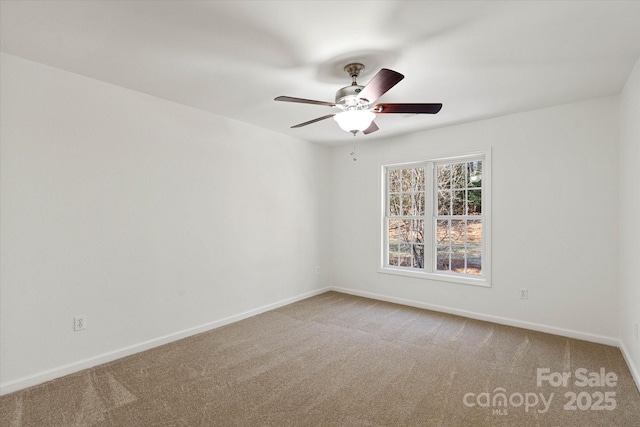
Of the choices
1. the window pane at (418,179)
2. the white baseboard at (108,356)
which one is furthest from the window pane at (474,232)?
the white baseboard at (108,356)

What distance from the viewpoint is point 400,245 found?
16.6 feet

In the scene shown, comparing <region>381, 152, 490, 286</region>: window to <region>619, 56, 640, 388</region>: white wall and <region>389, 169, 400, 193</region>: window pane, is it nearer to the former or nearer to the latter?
<region>389, 169, 400, 193</region>: window pane

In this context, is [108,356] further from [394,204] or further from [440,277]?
[394,204]

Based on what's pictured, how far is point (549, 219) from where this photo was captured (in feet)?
11.8

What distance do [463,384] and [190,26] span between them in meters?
3.30

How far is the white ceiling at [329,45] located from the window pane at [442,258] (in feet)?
6.89

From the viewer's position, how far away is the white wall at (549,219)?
130 inches

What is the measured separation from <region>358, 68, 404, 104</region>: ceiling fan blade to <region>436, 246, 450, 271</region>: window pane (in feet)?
9.57

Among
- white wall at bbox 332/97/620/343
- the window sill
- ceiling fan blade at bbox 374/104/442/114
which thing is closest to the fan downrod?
ceiling fan blade at bbox 374/104/442/114

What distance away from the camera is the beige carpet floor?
2121 mm

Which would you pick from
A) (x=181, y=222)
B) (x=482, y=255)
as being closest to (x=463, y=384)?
(x=482, y=255)

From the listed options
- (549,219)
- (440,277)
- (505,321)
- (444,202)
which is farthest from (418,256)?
(549,219)

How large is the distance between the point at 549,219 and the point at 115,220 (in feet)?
15.2

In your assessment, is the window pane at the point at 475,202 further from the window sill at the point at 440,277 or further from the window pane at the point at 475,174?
the window sill at the point at 440,277
